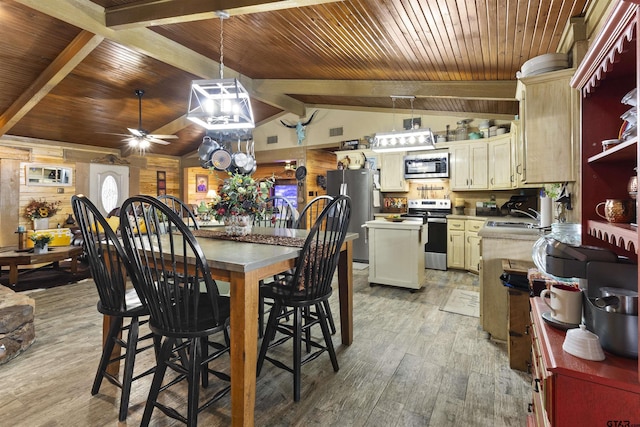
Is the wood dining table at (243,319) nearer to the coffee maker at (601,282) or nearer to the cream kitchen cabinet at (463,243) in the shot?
the coffee maker at (601,282)

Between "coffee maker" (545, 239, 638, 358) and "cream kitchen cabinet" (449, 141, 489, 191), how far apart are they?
171 inches

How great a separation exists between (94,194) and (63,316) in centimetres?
528

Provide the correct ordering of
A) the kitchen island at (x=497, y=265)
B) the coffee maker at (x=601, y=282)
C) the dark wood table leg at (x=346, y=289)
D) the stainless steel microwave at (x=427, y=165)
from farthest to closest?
the stainless steel microwave at (x=427, y=165), the kitchen island at (x=497, y=265), the dark wood table leg at (x=346, y=289), the coffee maker at (x=601, y=282)

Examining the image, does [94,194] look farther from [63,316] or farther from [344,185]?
[344,185]

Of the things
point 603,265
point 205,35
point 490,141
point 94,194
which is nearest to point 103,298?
point 603,265

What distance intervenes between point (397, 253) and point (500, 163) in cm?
240

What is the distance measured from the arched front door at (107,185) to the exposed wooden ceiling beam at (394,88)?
464 centimetres

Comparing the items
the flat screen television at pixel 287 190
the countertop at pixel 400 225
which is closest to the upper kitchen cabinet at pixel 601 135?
the countertop at pixel 400 225

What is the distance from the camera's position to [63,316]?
10.4ft

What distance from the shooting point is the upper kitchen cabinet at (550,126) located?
2133 mm

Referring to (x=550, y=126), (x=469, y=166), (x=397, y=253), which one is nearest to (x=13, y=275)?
(x=397, y=253)

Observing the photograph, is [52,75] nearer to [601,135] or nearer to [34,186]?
[34,186]

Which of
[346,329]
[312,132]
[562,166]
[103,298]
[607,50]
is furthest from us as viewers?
[312,132]

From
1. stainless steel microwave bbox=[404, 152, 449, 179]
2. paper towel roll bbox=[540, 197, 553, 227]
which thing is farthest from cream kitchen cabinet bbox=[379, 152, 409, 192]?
paper towel roll bbox=[540, 197, 553, 227]
